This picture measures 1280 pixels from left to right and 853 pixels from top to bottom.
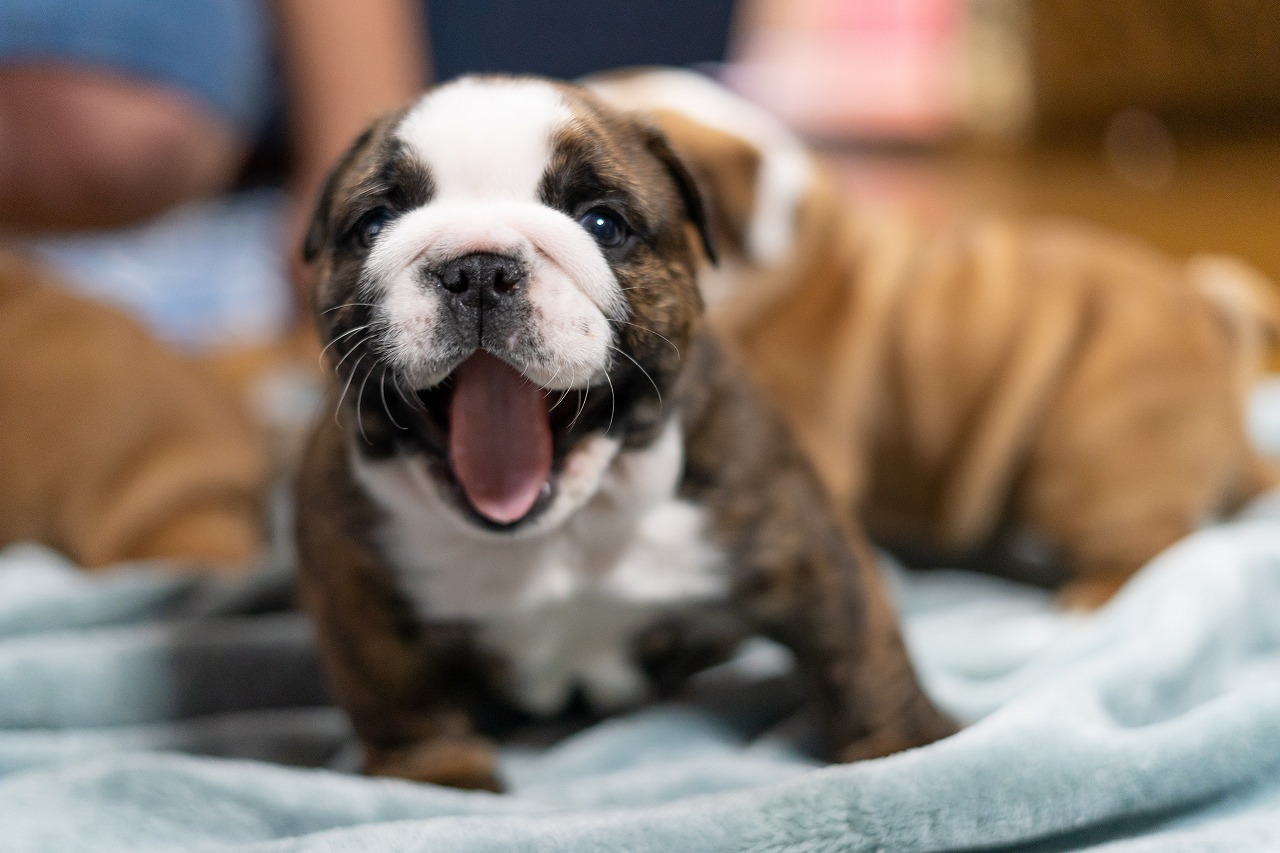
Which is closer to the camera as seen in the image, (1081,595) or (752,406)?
(752,406)

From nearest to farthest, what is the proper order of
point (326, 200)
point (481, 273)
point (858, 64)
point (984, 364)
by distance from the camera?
point (481, 273)
point (326, 200)
point (984, 364)
point (858, 64)

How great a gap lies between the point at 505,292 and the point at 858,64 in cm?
894

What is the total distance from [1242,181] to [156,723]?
5.00 metres

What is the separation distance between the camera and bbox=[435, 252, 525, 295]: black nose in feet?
3.90

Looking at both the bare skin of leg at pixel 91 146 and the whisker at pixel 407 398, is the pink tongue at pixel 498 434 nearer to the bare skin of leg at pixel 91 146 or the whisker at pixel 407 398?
the whisker at pixel 407 398

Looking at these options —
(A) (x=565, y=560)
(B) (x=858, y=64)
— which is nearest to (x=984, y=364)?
(A) (x=565, y=560)

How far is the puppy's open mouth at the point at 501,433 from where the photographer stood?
1.29 meters

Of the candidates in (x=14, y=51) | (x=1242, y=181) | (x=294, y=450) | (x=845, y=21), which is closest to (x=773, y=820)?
(x=294, y=450)

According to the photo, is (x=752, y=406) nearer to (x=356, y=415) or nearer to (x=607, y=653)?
(x=607, y=653)

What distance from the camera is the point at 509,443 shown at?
51.6 inches

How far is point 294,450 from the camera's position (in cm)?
283

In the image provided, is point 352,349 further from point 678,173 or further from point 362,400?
point 678,173

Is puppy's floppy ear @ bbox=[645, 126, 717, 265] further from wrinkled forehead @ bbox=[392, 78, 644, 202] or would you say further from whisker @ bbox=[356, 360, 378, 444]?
whisker @ bbox=[356, 360, 378, 444]

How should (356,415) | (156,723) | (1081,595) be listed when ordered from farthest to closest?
1. (1081,595)
2. (156,723)
3. (356,415)
